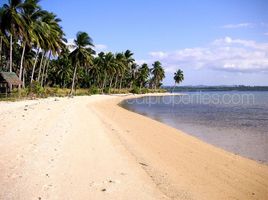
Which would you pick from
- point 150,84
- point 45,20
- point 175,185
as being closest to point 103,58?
point 45,20

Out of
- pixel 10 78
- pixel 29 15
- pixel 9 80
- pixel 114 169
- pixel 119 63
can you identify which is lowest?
pixel 114 169

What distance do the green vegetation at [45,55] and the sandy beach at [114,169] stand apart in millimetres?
26023

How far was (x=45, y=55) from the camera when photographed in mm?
60375

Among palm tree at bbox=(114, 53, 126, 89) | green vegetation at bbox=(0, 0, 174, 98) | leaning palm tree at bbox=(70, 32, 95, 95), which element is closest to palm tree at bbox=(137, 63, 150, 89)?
green vegetation at bbox=(0, 0, 174, 98)

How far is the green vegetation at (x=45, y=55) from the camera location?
36.4m

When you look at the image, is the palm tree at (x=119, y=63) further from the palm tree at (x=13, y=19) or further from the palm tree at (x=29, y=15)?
the palm tree at (x=13, y=19)

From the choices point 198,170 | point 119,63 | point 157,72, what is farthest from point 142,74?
point 198,170

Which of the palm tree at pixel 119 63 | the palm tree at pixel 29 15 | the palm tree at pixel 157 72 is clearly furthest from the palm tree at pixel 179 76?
the palm tree at pixel 29 15

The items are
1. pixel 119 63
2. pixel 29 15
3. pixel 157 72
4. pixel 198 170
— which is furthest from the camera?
pixel 157 72

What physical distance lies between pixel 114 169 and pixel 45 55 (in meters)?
55.1

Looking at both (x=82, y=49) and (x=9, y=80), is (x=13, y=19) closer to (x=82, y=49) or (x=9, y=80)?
(x=9, y=80)

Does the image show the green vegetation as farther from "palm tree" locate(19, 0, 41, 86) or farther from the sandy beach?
the sandy beach

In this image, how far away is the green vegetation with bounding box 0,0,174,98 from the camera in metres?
36.4

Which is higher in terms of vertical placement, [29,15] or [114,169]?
[29,15]
